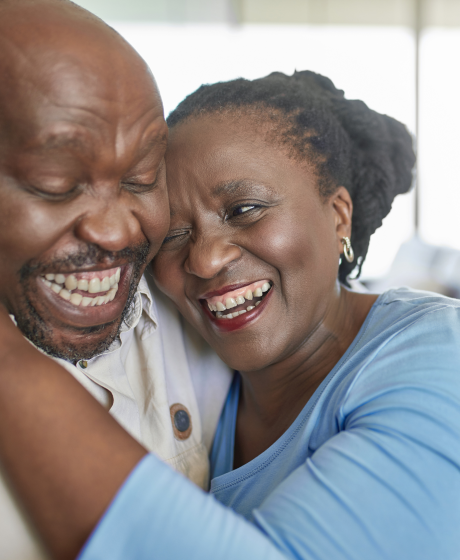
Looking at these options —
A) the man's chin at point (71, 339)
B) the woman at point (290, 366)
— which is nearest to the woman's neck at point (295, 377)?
the woman at point (290, 366)

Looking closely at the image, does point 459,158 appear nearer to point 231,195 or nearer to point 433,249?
point 433,249

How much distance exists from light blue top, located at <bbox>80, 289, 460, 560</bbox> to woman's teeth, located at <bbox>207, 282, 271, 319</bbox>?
0.91 feet

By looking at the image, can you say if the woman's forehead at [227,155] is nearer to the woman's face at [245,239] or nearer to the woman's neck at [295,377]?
the woman's face at [245,239]

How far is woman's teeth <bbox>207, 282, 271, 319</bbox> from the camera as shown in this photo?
1.28m

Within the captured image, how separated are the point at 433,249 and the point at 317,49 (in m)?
3.62

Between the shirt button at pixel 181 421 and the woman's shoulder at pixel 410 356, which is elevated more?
the woman's shoulder at pixel 410 356

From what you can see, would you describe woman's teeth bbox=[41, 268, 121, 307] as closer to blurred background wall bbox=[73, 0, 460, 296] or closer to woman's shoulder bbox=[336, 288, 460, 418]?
woman's shoulder bbox=[336, 288, 460, 418]

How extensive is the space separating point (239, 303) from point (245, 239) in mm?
153

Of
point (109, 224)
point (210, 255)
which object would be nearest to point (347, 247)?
point (210, 255)

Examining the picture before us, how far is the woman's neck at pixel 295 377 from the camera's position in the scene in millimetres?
1336

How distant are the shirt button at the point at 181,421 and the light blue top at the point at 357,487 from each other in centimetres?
30

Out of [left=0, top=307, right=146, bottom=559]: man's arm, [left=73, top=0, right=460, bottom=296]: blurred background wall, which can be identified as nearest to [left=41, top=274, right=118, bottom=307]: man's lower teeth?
[left=0, top=307, right=146, bottom=559]: man's arm

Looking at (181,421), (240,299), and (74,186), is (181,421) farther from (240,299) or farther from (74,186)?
(74,186)

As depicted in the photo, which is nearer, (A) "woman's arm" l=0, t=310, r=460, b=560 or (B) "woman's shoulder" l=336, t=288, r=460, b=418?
(A) "woman's arm" l=0, t=310, r=460, b=560
